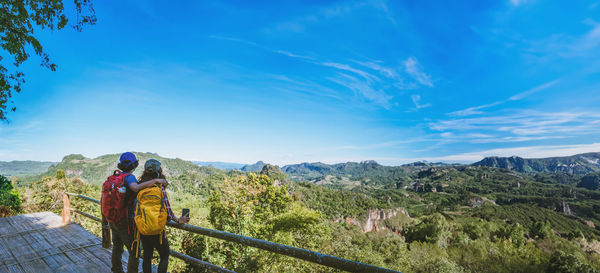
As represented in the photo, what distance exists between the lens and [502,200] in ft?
434

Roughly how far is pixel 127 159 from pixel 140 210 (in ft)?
2.41

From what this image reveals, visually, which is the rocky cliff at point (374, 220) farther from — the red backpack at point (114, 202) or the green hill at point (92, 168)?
the green hill at point (92, 168)

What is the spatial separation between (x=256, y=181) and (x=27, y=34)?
54.4ft

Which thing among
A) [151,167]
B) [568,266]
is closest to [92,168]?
[151,167]

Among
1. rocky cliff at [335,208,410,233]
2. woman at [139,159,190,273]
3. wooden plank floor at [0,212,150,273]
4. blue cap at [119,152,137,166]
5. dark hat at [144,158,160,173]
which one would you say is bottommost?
rocky cliff at [335,208,410,233]

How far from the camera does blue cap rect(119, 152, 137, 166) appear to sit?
2.70m

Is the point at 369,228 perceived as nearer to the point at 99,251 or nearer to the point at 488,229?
the point at 488,229

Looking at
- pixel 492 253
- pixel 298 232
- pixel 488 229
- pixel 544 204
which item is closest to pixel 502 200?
pixel 544 204

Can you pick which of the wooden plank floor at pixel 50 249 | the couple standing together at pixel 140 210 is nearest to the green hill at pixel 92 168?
the wooden plank floor at pixel 50 249

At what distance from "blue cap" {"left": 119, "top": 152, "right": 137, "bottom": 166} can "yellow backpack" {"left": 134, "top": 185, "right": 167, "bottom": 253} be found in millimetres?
540

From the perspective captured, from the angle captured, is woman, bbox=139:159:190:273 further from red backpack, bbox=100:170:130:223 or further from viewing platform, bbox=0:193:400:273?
red backpack, bbox=100:170:130:223

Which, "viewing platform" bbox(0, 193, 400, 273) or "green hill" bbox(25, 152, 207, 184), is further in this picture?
"green hill" bbox(25, 152, 207, 184)

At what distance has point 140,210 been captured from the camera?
236 cm

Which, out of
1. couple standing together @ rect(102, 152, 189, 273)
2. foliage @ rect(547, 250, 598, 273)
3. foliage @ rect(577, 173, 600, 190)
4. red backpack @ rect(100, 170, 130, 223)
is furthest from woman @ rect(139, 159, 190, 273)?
foliage @ rect(577, 173, 600, 190)
